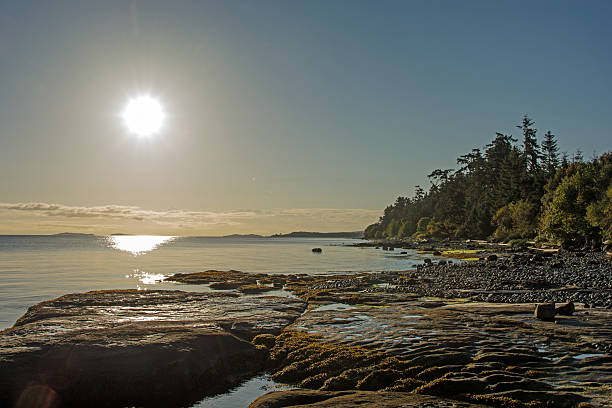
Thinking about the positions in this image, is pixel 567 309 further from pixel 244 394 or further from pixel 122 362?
pixel 122 362

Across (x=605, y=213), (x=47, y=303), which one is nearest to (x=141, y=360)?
(x=47, y=303)

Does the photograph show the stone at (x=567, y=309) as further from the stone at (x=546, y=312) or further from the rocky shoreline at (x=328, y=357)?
the stone at (x=546, y=312)

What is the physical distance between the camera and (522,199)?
91.1 metres

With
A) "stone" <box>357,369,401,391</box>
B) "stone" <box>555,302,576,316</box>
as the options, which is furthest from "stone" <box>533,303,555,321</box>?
"stone" <box>357,369,401,391</box>

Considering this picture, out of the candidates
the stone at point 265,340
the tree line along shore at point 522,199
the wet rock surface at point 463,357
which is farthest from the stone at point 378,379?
the tree line along shore at point 522,199

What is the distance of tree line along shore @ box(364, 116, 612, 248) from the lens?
5959cm

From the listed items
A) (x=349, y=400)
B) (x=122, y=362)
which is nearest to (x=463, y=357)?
(x=349, y=400)

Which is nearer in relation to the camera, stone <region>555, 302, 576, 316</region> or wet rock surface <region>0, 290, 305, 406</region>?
wet rock surface <region>0, 290, 305, 406</region>

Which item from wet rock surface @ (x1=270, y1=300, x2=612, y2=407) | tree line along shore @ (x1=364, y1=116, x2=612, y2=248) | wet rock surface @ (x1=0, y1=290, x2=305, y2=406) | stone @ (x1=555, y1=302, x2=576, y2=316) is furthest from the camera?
tree line along shore @ (x1=364, y1=116, x2=612, y2=248)

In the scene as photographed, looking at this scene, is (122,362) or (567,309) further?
(567,309)

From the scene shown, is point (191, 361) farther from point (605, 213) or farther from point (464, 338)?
point (605, 213)

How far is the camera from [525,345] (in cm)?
1099

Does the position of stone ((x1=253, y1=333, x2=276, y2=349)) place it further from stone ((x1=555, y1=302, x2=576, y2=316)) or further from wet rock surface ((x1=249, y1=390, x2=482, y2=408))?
stone ((x1=555, y1=302, x2=576, y2=316))

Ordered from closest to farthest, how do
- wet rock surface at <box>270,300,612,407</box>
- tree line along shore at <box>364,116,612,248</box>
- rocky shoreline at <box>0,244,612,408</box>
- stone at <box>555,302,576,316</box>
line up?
wet rock surface at <box>270,300,612,407</box> < rocky shoreline at <box>0,244,612,408</box> < stone at <box>555,302,576,316</box> < tree line along shore at <box>364,116,612,248</box>
